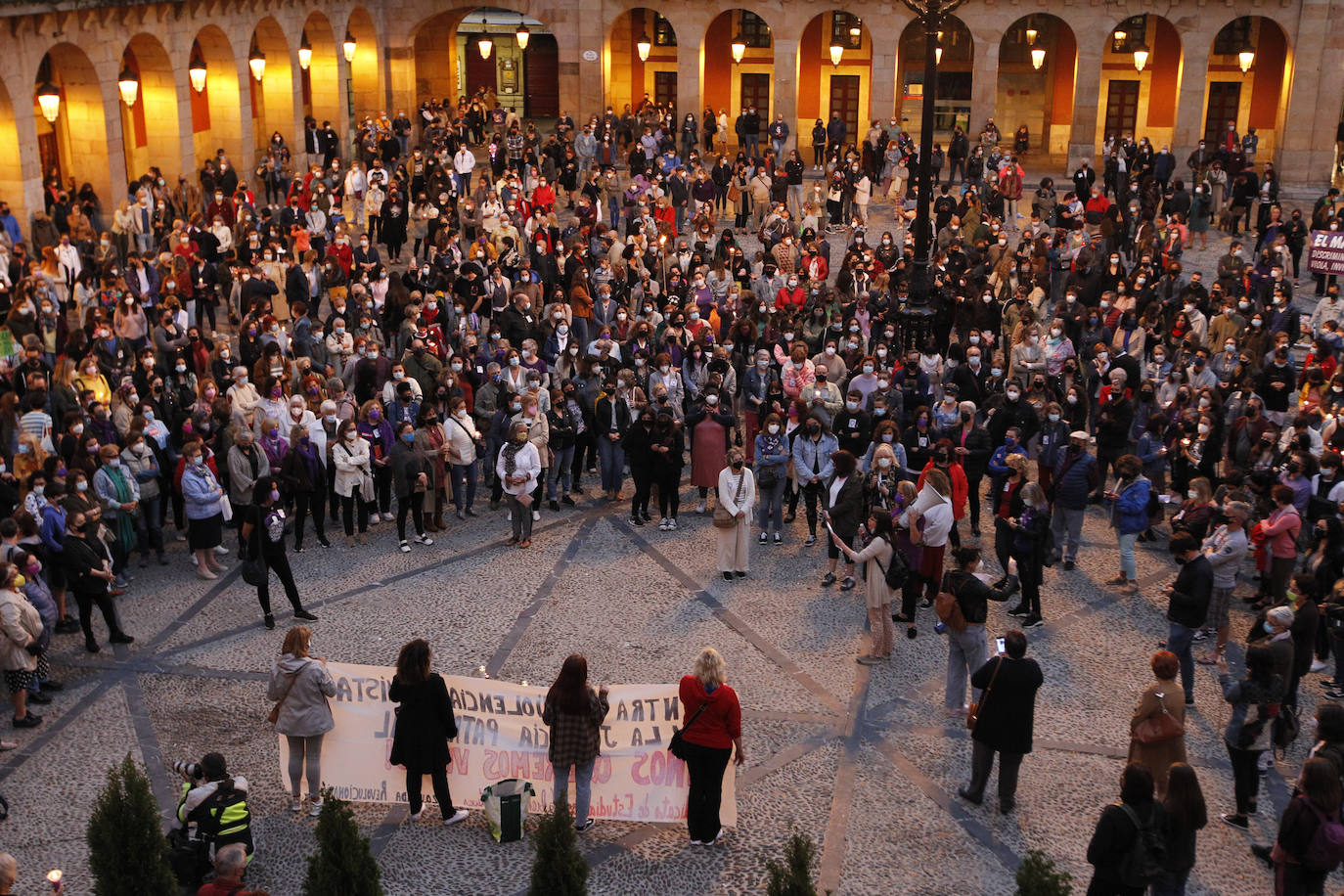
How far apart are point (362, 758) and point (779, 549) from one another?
6658 mm

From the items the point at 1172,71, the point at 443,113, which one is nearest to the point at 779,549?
the point at 443,113

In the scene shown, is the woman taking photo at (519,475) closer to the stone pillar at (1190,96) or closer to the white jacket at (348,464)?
the white jacket at (348,464)

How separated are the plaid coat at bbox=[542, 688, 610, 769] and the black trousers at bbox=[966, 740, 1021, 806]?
2.93 meters

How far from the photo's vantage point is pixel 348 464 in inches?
655

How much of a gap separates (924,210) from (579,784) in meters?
10.3

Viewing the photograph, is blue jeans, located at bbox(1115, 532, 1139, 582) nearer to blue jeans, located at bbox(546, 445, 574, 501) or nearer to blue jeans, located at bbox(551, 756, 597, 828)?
blue jeans, located at bbox(546, 445, 574, 501)

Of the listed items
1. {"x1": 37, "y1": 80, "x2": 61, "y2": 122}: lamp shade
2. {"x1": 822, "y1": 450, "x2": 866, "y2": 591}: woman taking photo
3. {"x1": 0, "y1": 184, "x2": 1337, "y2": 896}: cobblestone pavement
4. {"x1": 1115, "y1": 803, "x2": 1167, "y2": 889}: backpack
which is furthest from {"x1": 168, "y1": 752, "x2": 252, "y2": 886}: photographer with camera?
{"x1": 37, "y1": 80, "x2": 61, "y2": 122}: lamp shade

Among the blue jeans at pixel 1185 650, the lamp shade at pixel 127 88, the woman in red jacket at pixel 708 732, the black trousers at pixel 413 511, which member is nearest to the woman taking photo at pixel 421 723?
the woman in red jacket at pixel 708 732

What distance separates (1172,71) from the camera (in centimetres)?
4234

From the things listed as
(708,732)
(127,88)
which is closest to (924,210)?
(708,732)

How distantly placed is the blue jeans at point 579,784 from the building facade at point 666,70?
2069cm

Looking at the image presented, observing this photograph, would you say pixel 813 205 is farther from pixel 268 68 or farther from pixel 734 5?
pixel 268 68

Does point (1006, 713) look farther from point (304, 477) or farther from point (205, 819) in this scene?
point (304, 477)

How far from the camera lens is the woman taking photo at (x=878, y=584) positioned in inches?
539
